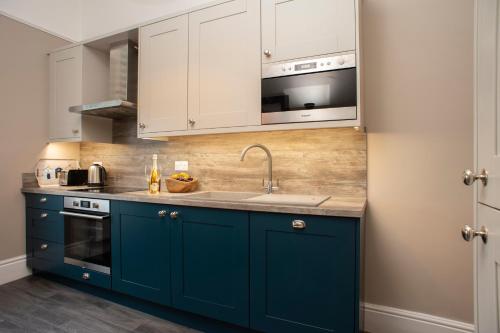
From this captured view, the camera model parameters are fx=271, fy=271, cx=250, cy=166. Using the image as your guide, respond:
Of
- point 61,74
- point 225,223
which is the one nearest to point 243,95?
point 225,223

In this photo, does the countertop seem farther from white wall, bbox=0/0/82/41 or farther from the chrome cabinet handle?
white wall, bbox=0/0/82/41

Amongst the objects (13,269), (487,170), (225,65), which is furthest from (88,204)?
(487,170)

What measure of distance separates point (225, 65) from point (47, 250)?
7.55 ft

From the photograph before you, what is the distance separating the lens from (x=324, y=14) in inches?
64.4

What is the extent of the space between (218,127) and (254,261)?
3.10ft

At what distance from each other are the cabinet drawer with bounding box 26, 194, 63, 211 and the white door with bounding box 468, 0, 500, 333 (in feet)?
9.29

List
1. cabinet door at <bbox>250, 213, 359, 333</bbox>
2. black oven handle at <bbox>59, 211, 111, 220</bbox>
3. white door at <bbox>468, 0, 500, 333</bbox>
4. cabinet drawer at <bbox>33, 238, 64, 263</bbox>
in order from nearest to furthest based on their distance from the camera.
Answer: white door at <bbox>468, 0, 500, 333</bbox> → cabinet door at <bbox>250, 213, 359, 333</bbox> → black oven handle at <bbox>59, 211, 111, 220</bbox> → cabinet drawer at <bbox>33, 238, 64, 263</bbox>

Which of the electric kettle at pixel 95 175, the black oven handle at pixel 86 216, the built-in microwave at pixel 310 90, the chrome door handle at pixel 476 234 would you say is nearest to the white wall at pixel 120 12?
the built-in microwave at pixel 310 90

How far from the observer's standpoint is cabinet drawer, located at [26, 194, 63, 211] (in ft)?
7.83

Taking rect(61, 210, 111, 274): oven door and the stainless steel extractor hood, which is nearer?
rect(61, 210, 111, 274): oven door

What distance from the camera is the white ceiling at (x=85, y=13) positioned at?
8.47 ft

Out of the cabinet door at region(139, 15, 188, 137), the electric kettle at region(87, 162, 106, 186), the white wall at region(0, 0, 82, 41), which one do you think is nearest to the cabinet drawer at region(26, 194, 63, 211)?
the electric kettle at region(87, 162, 106, 186)

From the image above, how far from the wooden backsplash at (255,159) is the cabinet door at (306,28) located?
0.55 metres

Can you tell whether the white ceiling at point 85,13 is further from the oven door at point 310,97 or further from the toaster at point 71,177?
the toaster at point 71,177
